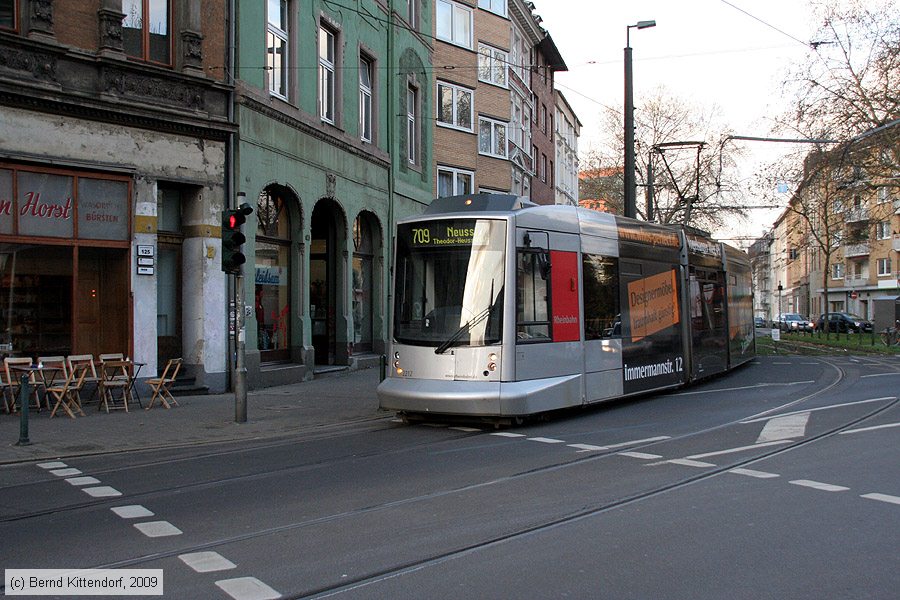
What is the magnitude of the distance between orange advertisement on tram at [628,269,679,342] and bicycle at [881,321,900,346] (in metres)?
28.4

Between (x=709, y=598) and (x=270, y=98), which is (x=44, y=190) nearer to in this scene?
(x=270, y=98)

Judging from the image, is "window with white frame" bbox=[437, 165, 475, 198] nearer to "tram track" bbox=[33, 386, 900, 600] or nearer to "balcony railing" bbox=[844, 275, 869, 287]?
"tram track" bbox=[33, 386, 900, 600]

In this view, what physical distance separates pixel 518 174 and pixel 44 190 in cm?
2405

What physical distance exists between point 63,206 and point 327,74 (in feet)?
28.0

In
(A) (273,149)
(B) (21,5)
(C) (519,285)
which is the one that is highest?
(B) (21,5)

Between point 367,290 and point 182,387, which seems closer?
point 182,387

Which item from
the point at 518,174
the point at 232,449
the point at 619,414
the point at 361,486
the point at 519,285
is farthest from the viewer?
the point at 518,174

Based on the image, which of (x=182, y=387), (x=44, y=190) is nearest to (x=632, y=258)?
(x=182, y=387)

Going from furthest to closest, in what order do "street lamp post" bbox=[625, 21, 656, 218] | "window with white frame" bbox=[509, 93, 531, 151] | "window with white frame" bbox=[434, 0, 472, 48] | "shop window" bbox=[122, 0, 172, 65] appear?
1. "window with white frame" bbox=[509, 93, 531, 151]
2. "window with white frame" bbox=[434, 0, 472, 48]
3. "street lamp post" bbox=[625, 21, 656, 218]
4. "shop window" bbox=[122, 0, 172, 65]

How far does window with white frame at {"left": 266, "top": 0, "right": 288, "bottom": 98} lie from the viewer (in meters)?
18.1

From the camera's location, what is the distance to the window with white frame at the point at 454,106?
28.9m

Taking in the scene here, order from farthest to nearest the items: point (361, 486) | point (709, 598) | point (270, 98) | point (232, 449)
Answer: point (270, 98)
point (232, 449)
point (361, 486)
point (709, 598)

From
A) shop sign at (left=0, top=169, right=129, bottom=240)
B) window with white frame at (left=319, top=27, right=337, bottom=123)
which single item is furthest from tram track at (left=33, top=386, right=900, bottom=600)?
window with white frame at (left=319, top=27, right=337, bottom=123)

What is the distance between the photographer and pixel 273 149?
1780 cm
